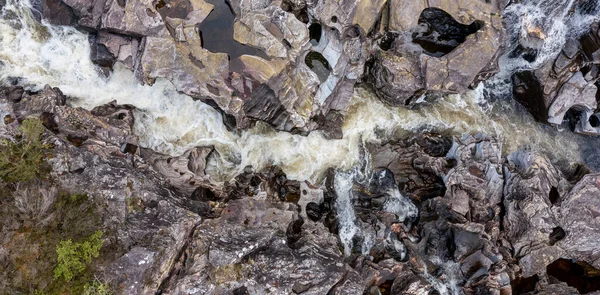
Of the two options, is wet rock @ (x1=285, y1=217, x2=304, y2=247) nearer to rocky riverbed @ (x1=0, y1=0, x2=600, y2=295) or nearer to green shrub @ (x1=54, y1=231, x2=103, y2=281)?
rocky riverbed @ (x1=0, y1=0, x2=600, y2=295)

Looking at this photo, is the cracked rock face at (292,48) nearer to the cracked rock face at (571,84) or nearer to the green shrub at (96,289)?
the cracked rock face at (571,84)

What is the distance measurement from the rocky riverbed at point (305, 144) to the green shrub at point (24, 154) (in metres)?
0.05

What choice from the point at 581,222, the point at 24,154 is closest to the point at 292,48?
the point at 24,154

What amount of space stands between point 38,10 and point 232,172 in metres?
8.82

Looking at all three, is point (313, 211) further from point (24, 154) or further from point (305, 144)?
point (24, 154)

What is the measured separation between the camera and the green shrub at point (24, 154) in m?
9.98

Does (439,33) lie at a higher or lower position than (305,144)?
higher

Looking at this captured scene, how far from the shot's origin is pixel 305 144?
584 inches

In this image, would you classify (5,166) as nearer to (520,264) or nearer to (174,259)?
(174,259)

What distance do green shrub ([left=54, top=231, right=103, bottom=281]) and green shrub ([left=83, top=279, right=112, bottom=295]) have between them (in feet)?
1.58

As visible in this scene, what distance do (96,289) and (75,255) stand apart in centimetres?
103

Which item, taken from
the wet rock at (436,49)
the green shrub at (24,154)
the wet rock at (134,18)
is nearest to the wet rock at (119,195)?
the green shrub at (24,154)

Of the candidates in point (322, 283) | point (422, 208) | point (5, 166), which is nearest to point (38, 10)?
point (5, 166)

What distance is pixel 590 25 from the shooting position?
13.6 m
